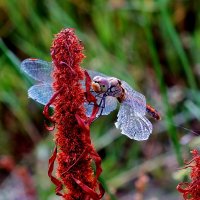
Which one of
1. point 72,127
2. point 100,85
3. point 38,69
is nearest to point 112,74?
point 38,69

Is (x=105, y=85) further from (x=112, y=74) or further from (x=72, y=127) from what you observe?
(x=112, y=74)

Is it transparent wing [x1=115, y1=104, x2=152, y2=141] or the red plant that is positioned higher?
the red plant

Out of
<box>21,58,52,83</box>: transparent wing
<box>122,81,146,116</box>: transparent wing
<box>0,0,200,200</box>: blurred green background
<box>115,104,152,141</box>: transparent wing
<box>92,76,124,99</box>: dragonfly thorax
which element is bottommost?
<box>0,0,200,200</box>: blurred green background

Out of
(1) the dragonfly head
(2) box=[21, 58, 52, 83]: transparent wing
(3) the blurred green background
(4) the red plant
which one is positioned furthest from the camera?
(3) the blurred green background

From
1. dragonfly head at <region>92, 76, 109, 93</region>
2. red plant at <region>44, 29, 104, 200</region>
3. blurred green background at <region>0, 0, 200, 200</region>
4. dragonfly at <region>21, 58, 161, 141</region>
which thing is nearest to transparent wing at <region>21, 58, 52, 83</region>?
dragonfly at <region>21, 58, 161, 141</region>

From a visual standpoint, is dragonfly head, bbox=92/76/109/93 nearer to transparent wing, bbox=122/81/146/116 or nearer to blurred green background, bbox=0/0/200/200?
transparent wing, bbox=122/81/146/116

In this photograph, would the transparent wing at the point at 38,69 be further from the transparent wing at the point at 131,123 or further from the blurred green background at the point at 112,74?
the blurred green background at the point at 112,74

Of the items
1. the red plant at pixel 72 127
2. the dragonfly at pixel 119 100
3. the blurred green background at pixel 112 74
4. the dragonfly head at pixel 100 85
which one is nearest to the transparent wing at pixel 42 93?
the dragonfly at pixel 119 100
